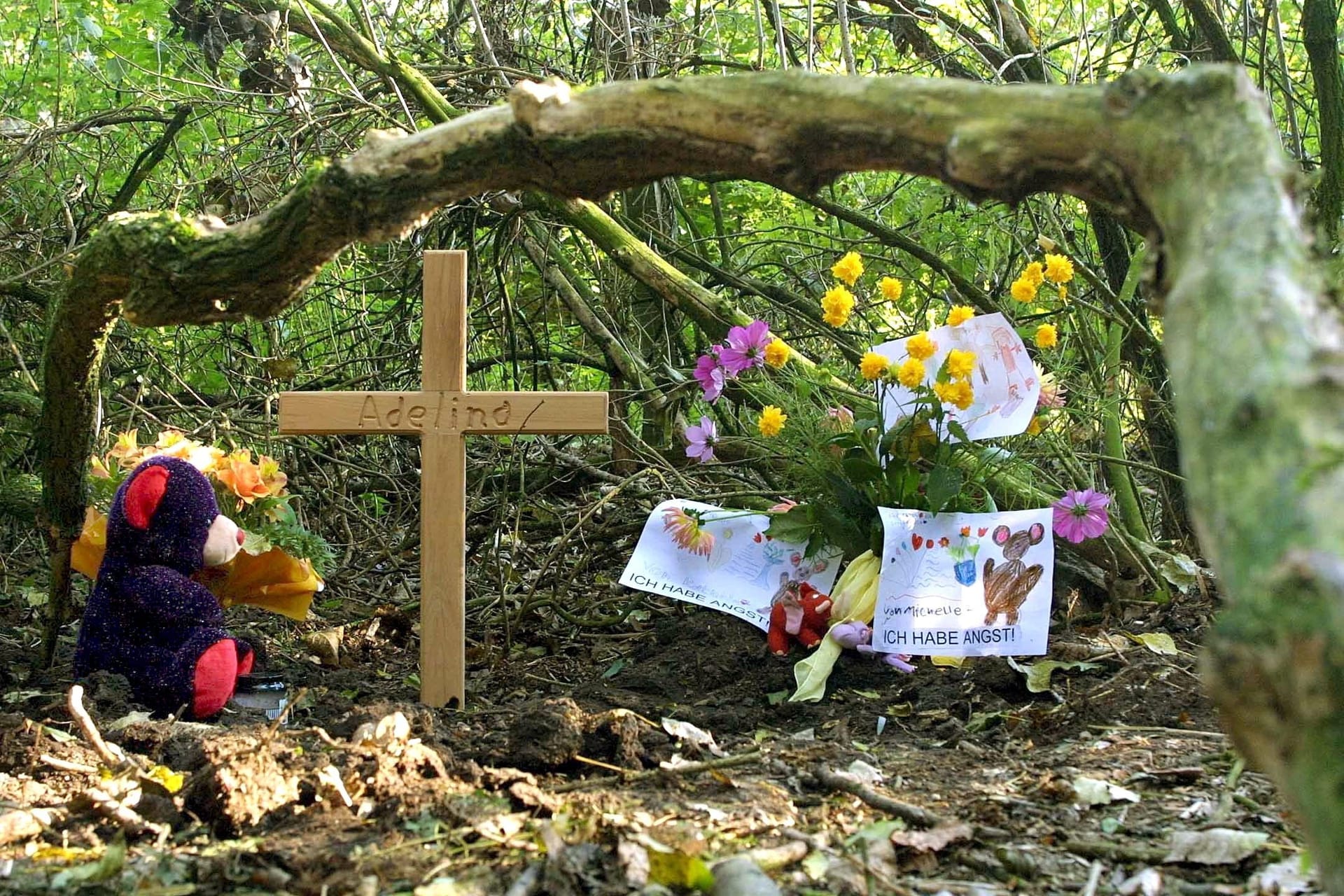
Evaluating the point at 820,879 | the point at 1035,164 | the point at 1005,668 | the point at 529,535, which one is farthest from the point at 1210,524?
the point at 529,535

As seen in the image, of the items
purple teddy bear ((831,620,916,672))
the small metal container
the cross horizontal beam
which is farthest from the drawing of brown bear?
the small metal container

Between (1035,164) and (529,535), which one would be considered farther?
(529,535)

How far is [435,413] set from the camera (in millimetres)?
3254

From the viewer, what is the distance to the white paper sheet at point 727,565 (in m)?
3.61

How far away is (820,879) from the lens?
5.64 feet

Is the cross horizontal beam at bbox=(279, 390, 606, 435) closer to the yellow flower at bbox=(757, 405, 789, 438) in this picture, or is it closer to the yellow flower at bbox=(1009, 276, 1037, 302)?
the yellow flower at bbox=(757, 405, 789, 438)

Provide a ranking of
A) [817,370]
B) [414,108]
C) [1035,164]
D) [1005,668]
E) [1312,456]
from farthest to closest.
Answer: [414,108]
[817,370]
[1005,668]
[1035,164]
[1312,456]

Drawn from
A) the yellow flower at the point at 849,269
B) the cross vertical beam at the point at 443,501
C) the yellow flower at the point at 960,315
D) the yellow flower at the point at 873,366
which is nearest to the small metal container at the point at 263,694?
the cross vertical beam at the point at 443,501

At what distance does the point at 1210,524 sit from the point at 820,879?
0.87m

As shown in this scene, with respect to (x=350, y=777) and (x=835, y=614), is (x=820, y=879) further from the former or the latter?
(x=835, y=614)

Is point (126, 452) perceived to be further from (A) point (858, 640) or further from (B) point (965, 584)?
(B) point (965, 584)

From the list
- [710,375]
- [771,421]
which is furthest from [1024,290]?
[710,375]

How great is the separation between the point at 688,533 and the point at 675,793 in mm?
1640

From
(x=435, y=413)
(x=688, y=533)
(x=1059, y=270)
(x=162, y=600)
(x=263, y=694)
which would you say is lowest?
(x=263, y=694)
